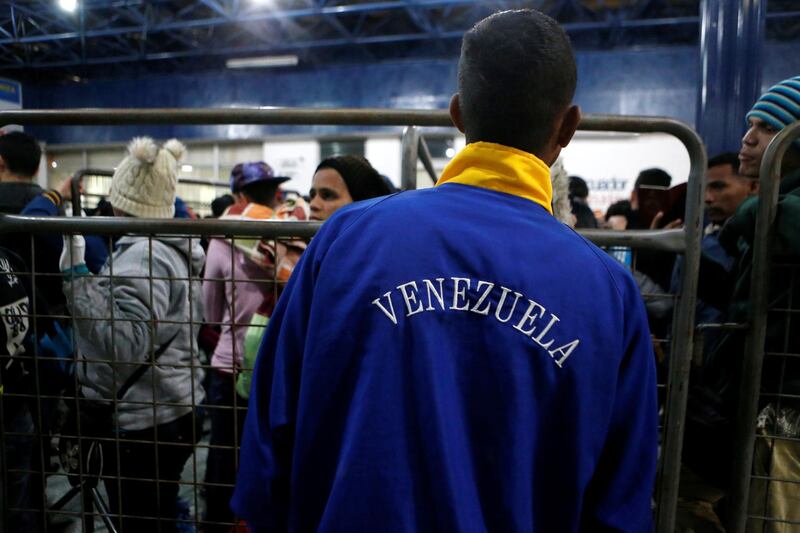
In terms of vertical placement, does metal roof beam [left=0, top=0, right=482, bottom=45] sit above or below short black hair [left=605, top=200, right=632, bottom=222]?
above

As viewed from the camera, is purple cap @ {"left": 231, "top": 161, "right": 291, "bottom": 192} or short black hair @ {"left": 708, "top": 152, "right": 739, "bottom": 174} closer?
short black hair @ {"left": 708, "top": 152, "right": 739, "bottom": 174}

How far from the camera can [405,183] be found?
1.56 metres

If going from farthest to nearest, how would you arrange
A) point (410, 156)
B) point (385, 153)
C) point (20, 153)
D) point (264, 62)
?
point (264, 62) → point (385, 153) → point (20, 153) → point (410, 156)

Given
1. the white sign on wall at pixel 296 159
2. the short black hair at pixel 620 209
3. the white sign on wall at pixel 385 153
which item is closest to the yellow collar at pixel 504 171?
the short black hair at pixel 620 209

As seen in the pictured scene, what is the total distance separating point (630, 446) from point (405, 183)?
3.10ft

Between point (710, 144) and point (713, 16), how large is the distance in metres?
0.83

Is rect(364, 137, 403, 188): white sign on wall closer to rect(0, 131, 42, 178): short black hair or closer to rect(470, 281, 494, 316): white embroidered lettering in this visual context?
rect(0, 131, 42, 178): short black hair

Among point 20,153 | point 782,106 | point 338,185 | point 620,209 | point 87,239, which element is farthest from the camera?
point 620,209

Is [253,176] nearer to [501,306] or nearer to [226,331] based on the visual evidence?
[226,331]

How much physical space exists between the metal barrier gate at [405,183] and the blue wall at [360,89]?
8.56m

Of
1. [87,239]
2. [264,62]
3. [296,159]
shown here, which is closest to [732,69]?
[87,239]

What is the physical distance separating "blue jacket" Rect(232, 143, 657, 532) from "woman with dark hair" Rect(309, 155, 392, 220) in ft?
4.40

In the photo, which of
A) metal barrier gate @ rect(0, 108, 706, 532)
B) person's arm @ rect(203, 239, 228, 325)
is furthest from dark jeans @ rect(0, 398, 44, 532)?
person's arm @ rect(203, 239, 228, 325)

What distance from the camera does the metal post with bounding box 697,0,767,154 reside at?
3.16m
